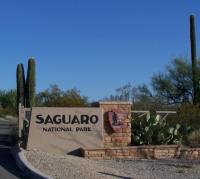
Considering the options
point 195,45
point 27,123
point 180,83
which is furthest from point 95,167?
point 180,83

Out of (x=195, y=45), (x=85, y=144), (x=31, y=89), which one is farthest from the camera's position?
(x=195, y=45)

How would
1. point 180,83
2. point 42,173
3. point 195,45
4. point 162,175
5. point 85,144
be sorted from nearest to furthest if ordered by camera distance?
point 42,173, point 162,175, point 85,144, point 195,45, point 180,83

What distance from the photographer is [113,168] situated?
16.9 meters

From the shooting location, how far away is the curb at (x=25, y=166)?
45.7ft

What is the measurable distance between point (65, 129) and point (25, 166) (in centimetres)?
507

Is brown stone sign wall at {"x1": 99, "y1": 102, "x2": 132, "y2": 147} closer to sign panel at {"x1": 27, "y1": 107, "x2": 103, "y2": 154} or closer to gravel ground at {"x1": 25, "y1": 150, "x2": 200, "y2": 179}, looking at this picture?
sign panel at {"x1": 27, "y1": 107, "x2": 103, "y2": 154}

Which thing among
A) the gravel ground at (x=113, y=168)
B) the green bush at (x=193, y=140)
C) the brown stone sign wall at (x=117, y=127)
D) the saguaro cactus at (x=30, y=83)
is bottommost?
the gravel ground at (x=113, y=168)

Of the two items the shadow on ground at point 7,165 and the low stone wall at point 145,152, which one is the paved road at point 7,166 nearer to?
the shadow on ground at point 7,165

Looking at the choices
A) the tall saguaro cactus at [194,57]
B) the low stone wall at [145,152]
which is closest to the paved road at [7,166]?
the low stone wall at [145,152]

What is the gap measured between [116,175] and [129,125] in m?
6.33

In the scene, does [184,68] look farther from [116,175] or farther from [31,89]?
[116,175]

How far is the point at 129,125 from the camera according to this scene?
835 inches

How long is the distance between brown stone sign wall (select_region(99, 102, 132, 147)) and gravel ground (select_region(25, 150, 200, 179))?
197 cm

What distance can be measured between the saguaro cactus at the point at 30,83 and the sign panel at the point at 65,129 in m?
10.7
